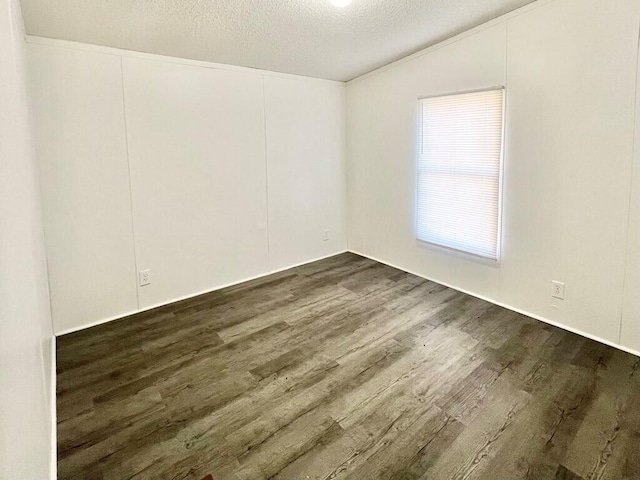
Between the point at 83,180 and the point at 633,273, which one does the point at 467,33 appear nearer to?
the point at 633,273

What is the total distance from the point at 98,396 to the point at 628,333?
3416 millimetres

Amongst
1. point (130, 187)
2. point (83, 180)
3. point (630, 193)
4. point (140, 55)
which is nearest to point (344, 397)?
point (630, 193)

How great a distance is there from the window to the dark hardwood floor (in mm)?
721

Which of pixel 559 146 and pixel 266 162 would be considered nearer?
pixel 559 146

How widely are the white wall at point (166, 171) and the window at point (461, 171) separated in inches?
52.0

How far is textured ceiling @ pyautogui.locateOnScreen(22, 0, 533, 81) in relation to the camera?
236cm

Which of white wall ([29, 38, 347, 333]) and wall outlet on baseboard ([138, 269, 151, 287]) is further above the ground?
white wall ([29, 38, 347, 333])

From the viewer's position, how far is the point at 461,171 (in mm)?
3383

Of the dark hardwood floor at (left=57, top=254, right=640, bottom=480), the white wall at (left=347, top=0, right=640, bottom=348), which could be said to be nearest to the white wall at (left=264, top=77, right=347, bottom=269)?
the white wall at (left=347, top=0, right=640, bottom=348)

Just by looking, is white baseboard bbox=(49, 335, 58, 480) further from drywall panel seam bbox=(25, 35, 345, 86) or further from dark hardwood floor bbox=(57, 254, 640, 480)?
drywall panel seam bbox=(25, 35, 345, 86)

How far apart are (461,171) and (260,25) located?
2113 millimetres

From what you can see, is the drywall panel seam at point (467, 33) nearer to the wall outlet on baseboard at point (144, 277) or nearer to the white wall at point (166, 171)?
the white wall at point (166, 171)

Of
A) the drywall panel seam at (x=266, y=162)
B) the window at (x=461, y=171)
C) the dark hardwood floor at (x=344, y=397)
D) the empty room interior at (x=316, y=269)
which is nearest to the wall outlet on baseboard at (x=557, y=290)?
the empty room interior at (x=316, y=269)

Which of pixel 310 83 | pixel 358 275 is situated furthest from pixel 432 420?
pixel 310 83
